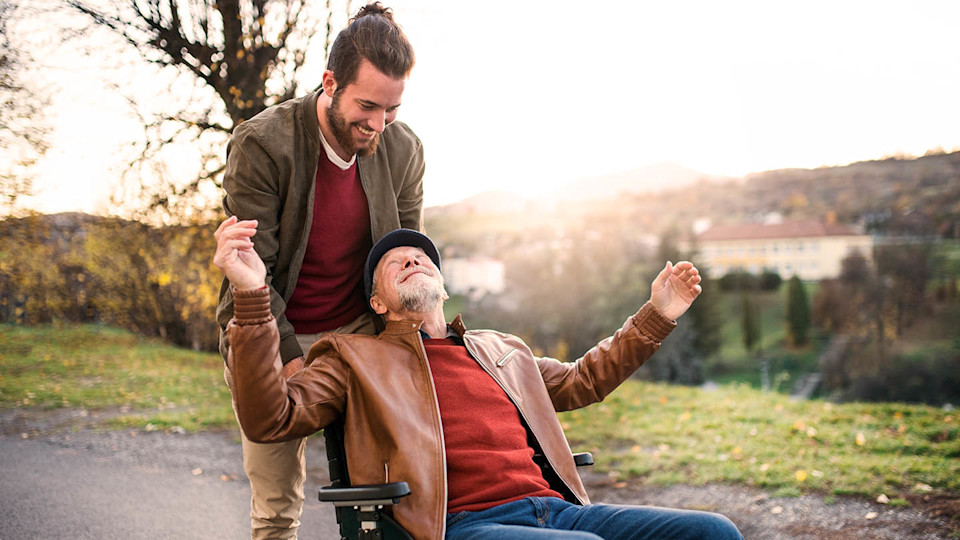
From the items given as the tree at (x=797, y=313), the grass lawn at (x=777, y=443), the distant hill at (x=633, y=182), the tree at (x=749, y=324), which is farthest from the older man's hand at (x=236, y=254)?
the tree at (x=749, y=324)

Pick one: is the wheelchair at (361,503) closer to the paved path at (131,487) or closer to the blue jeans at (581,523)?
the blue jeans at (581,523)

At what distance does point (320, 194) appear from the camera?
280 centimetres

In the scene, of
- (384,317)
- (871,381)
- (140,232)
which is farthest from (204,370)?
(871,381)

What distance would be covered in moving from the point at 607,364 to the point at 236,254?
1.44 metres

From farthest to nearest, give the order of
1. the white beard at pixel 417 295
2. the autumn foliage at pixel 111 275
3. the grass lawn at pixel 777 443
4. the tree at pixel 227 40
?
the autumn foliage at pixel 111 275, the tree at pixel 227 40, the grass lawn at pixel 777 443, the white beard at pixel 417 295

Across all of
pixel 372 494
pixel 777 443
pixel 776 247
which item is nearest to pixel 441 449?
pixel 372 494

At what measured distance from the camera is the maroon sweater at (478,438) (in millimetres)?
2393

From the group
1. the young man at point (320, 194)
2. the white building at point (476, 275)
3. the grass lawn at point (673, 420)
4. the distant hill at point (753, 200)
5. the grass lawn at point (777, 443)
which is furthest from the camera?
the distant hill at point (753, 200)

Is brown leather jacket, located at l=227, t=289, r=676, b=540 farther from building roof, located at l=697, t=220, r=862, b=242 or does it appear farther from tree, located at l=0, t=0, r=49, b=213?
building roof, located at l=697, t=220, r=862, b=242

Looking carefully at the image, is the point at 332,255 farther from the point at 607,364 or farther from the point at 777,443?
the point at 777,443

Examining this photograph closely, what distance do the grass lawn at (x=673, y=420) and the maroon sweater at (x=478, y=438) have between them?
2932 millimetres

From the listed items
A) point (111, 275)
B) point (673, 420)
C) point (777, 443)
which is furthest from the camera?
point (111, 275)

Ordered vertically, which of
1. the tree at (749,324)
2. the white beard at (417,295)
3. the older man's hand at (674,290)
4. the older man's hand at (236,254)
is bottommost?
the tree at (749,324)

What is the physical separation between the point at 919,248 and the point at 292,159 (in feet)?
51.1
